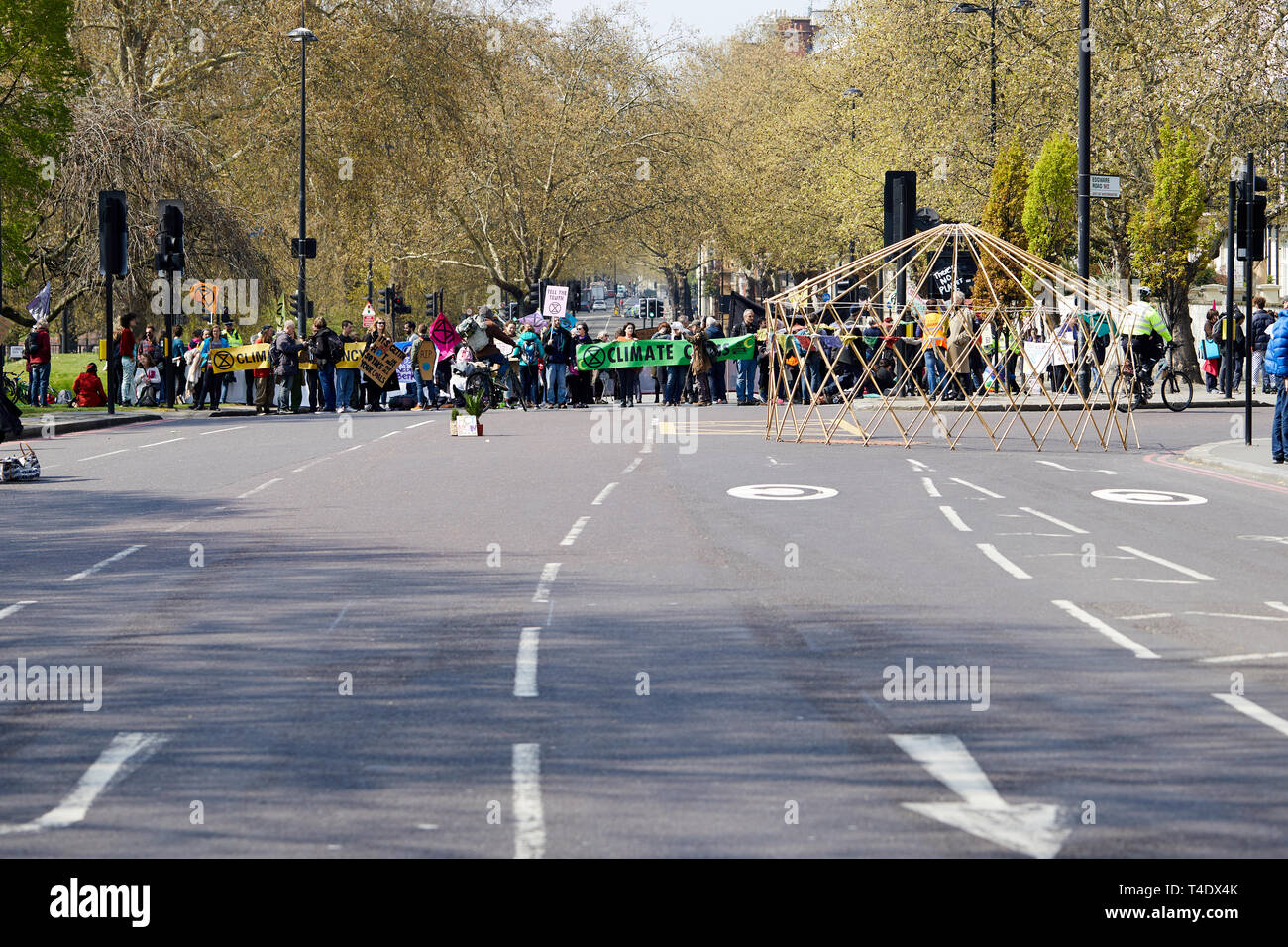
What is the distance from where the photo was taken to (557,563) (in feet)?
41.4

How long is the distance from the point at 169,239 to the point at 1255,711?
29.3 m

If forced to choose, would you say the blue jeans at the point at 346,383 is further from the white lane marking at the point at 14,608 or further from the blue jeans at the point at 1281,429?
the white lane marking at the point at 14,608

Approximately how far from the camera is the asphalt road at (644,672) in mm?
6023

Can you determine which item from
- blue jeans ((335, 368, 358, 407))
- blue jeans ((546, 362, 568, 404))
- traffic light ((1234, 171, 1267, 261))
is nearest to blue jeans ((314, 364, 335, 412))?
blue jeans ((335, 368, 358, 407))

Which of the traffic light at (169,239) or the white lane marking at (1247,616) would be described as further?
the traffic light at (169,239)

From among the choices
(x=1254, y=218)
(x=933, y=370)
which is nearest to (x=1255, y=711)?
(x=1254, y=218)

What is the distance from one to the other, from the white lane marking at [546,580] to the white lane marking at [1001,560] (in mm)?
3266

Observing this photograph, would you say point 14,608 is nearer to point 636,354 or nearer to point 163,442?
point 163,442

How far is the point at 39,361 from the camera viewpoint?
35188 millimetres

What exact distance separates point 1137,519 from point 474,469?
27.2 feet

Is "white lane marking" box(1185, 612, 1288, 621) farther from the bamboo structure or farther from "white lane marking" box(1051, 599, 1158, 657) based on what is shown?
the bamboo structure

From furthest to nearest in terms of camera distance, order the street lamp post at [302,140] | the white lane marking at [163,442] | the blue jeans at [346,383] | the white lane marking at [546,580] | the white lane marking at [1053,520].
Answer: the street lamp post at [302,140] < the blue jeans at [346,383] < the white lane marking at [163,442] < the white lane marking at [1053,520] < the white lane marking at [546,580]

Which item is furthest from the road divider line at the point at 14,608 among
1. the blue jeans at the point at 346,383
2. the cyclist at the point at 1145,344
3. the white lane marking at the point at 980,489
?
the blue jeans at the point at 346,383

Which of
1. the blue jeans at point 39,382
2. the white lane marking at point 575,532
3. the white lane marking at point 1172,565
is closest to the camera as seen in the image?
the white lane marking at point 1172,565
